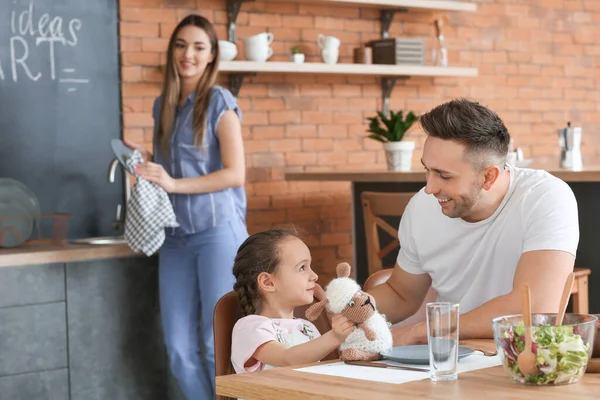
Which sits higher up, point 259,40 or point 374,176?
point 259,40

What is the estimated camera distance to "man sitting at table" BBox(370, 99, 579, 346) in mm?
1997

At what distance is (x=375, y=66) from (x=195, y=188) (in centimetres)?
171

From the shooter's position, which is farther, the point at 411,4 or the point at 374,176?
the point at 411,4

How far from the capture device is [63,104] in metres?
4.06

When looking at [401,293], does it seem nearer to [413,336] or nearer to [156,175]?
[413,336]

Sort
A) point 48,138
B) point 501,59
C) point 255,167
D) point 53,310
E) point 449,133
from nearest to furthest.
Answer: point 449,133
point 53,310
point 48,138
point 255,167
point 501,59

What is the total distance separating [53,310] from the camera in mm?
3467

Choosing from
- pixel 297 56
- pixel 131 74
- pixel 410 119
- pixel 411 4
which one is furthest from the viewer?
pixel 411 4

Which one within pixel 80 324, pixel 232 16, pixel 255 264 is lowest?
pixel 80 324

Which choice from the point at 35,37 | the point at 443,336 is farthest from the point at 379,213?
the point at 443,336

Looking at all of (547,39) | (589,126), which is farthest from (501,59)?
(589,126)

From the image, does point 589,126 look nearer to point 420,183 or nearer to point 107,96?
point 420,183

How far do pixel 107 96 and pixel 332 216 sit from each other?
1.36m

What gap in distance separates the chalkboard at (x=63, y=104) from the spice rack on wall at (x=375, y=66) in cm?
55
